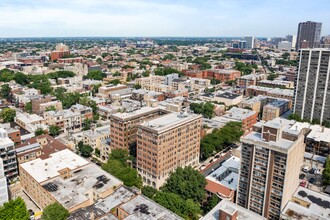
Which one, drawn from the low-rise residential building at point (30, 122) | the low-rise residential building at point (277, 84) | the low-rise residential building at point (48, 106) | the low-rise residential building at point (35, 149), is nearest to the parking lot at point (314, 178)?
the low-rise residential building at point (35, 149)

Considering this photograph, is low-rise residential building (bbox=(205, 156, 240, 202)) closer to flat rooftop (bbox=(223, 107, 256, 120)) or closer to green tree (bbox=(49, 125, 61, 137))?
flat rooftop (bbox=(223, 107, 256, 120))

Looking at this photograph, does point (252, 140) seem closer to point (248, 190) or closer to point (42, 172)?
point (248, 190)

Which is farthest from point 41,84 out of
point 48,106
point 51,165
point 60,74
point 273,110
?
point 273,110

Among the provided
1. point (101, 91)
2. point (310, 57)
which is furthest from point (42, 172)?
point (310, 57)

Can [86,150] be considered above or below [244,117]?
below

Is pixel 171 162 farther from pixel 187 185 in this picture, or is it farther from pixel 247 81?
pixel 247 81

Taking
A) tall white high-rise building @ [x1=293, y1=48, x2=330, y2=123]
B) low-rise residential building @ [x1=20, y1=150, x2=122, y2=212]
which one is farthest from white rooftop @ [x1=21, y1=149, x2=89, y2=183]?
tall white high-rise building @ [x1=293, y1=48, x2=330, y2=123]
